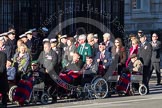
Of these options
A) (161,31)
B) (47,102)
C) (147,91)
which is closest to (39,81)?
(47,102)

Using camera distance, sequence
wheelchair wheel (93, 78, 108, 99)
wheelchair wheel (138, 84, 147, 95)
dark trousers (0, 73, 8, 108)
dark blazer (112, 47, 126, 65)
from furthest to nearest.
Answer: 1. wheelchair wheel (138, 84, 147, 95)
2. dark blazer (112, 47, 126, 65)
3. wheelchair wheel (93, 78, 108, 99)
4. dark trousers (0, 73, 8, 108)

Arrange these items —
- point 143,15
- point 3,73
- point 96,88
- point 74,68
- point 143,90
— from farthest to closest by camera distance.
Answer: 1. point 143,15
2. point 143,90
3. point 96,88
4. point 74,68
5. point 3,73

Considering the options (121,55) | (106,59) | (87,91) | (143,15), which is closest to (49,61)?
(87,91)

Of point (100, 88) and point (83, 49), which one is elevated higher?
point (83, 49)

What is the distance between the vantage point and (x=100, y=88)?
16594mm

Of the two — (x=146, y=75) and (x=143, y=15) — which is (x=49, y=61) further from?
(x=143, y=15)

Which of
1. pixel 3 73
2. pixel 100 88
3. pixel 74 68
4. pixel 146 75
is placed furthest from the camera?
pixel 146 75

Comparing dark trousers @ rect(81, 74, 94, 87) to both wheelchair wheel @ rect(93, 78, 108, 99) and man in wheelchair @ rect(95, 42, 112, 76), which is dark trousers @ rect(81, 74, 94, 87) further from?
man in wheelchair @ rect(95, 42, 112, 76)

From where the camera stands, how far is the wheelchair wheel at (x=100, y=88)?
53.8ft

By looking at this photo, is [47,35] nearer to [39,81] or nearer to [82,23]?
[82,23]

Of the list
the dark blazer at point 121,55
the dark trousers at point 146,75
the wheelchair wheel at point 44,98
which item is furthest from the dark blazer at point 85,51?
the dark trousers at point 146,75

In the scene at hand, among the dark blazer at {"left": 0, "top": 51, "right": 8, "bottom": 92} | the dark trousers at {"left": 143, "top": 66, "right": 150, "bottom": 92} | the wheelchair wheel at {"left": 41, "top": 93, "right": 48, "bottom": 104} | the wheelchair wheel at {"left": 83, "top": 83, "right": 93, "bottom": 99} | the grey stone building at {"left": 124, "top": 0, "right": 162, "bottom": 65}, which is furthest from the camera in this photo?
the grey stone building at {"left": 124, "top": 0, "right": 162, "bottom": 65}

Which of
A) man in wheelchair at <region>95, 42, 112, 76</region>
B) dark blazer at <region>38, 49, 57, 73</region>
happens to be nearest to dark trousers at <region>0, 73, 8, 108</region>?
dark blazer at <region>38, 49, 57, 73</region>

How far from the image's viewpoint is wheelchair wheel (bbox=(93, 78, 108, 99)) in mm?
16406
